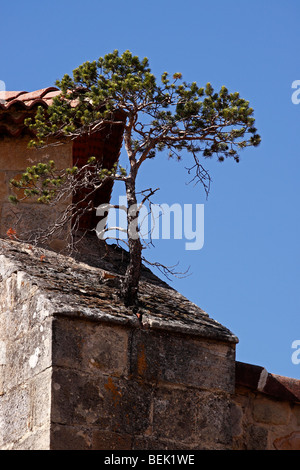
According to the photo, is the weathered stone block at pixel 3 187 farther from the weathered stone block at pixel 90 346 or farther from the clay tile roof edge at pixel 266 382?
the clay tile roof edge at pixel 266 382

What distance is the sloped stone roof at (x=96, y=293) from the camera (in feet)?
14.7

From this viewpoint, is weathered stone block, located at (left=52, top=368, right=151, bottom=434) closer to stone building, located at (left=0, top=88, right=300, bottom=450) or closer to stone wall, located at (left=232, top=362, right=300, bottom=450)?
stone building, located at (left=0, top=88, right=300, bottom=450)

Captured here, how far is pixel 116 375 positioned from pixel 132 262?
0.77 metres

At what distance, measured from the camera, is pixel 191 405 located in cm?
455

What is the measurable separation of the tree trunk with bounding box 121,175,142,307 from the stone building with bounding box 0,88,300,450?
82 millimetres

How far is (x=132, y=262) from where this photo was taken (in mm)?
4875

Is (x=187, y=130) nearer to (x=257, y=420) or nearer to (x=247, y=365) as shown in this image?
(x=247, y=365)

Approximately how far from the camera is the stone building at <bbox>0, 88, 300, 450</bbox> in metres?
4.20

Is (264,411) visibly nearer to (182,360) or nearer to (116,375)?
(182,360)

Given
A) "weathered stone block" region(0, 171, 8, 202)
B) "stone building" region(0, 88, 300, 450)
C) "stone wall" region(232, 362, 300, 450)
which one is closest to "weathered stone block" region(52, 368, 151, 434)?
"stone building" region(0, 88, 300, 450)

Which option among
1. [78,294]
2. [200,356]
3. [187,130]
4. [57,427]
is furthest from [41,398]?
[187,130]

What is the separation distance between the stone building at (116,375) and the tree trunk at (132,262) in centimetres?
8

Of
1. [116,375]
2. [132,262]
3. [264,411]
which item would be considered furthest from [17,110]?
[264,411]

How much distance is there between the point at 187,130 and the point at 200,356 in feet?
4.91
